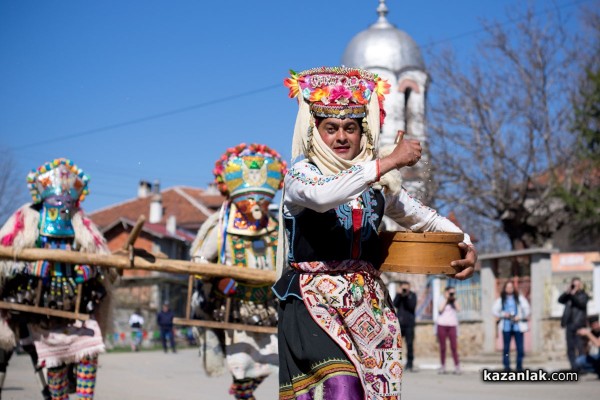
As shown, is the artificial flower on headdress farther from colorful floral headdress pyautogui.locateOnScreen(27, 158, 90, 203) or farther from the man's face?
colorful floral headdress pyautogui.locateOnScreen(27, 158, 90, 203)

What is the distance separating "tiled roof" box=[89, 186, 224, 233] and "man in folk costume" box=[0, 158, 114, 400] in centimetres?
5078

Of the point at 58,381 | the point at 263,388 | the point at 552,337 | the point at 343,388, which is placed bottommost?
the point at 263,388

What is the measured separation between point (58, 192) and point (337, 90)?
471 cm

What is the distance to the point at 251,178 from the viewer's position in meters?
8.66

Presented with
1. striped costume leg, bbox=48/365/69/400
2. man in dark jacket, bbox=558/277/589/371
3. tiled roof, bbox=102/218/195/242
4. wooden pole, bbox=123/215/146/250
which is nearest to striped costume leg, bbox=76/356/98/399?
striped costume leg, bbox=48/365/69/400

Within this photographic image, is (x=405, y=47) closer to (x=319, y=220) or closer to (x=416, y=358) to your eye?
(x=416, y=358)

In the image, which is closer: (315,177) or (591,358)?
(315,177)

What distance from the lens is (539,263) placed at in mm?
21578

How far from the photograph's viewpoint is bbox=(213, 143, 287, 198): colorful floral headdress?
8.64 meters

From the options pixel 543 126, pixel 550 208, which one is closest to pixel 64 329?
pixel 543 126

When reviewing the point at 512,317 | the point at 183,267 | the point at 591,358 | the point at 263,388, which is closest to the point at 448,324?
the point at 512,317

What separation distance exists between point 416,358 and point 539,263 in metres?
5.15

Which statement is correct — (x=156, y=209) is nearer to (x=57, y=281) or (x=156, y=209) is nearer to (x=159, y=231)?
(x=159, y=231)

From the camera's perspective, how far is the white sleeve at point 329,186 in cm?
421
